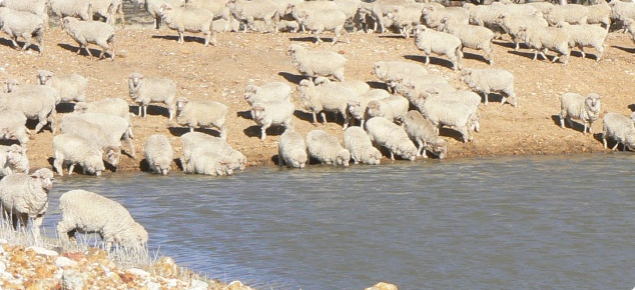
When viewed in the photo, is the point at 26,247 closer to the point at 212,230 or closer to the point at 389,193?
the point at 212,230

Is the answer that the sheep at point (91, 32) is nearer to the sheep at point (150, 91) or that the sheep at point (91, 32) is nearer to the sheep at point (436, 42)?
the sheep at point (150, 91)

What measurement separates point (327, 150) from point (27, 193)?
629 centimetres

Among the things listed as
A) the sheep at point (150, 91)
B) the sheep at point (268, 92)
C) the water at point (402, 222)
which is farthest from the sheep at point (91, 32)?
the water at point (402, 222)

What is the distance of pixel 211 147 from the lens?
1764 centimetres

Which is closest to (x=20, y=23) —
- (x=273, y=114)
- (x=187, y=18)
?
(x=187, y=18)

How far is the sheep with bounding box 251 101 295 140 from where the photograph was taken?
744 inches

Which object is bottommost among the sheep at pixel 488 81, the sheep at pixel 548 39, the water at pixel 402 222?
the water at pixel 402 222

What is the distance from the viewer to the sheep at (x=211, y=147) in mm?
17516

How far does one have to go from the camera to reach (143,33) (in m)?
25.0

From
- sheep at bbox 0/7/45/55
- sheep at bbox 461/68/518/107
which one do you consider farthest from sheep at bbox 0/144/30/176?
sheep at bbox 461/68/518/107

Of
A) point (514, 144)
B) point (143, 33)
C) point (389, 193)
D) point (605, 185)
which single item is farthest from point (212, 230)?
point (143, 33)

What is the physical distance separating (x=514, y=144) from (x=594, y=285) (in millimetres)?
8259

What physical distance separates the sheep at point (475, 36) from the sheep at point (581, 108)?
322cm

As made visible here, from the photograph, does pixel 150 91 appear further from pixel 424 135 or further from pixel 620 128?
pixel 620 128
